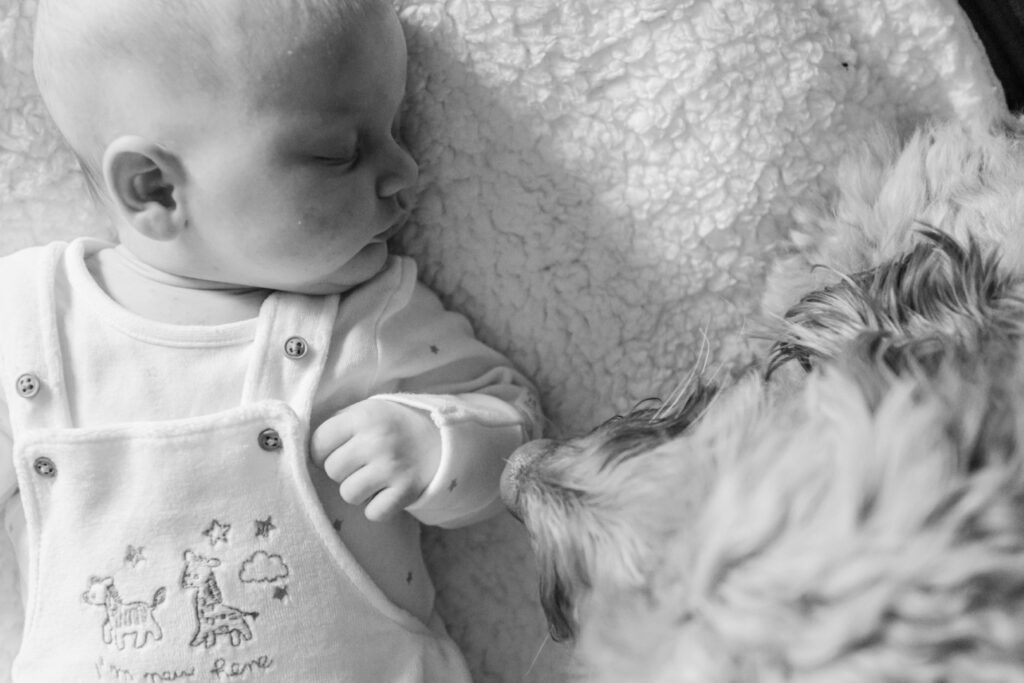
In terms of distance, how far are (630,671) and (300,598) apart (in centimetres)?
47

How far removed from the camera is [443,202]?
139cm

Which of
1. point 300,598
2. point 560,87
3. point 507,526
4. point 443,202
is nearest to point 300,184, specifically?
point 443,202

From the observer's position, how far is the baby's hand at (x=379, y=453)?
47.3 inches

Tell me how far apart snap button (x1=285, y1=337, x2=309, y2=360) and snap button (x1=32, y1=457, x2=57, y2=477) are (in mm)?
292

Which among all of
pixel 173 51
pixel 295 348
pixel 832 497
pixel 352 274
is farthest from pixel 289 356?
pixel 832 497

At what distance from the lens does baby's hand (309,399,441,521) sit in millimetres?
1200

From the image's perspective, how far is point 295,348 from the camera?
1.25m

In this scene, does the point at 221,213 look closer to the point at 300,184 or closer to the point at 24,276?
the point at 300,184

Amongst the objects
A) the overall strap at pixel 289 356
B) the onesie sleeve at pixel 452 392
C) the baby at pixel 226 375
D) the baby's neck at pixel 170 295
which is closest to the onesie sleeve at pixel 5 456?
the baby at pixel 226 375

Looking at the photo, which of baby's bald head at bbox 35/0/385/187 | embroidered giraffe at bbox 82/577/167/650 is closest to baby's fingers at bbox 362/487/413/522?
embroidered giraffe at bbox 82/577/167/650

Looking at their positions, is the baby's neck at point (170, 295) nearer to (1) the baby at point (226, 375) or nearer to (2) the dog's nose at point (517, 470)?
(1) the baby at point (226, 375)

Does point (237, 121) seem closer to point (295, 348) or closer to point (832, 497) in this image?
point (295, 348)

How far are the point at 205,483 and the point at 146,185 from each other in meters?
0.34

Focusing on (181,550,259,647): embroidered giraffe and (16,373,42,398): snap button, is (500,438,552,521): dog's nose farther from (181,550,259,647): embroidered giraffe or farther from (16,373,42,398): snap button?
(16,373,42,398): snap button
